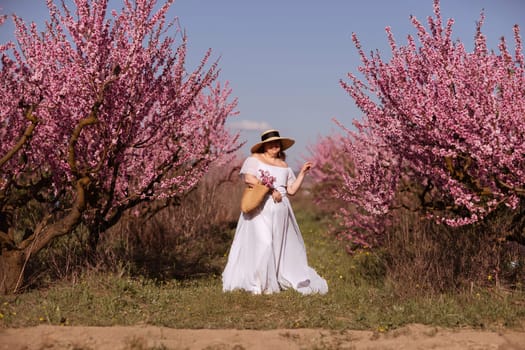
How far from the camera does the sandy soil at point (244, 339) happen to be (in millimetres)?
4668

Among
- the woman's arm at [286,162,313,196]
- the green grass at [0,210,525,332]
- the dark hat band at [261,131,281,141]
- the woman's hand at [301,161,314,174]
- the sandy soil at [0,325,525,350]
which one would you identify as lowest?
the sandy soil at [0,325,525,350]

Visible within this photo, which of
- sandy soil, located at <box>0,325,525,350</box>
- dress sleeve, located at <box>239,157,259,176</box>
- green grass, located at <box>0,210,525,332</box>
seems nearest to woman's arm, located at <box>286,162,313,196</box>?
dress sleeve, located at <box>239,157,259,176</box>

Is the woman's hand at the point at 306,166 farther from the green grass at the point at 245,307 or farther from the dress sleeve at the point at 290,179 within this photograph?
the green grass at the point at 245,307

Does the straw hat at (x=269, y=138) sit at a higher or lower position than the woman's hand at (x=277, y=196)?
higher

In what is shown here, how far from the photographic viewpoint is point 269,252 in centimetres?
652

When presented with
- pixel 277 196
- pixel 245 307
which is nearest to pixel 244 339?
pixel 245 307

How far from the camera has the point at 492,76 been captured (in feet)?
19.4

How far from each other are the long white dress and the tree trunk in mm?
2427

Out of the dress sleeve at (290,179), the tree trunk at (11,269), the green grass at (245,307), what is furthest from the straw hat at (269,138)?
the tree trunk at (11,269)

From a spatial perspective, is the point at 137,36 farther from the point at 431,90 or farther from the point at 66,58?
the point at 431,90

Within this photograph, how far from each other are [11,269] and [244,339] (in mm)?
3198

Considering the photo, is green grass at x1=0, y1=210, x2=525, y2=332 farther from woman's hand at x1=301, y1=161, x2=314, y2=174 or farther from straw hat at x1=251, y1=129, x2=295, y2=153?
straw hat at x1=251, y1=129, x2=295, y2=153

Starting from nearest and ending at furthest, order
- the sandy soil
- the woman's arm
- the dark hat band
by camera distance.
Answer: the sandy soil, the woman's arm, the dark hat band

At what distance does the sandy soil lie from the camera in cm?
467
